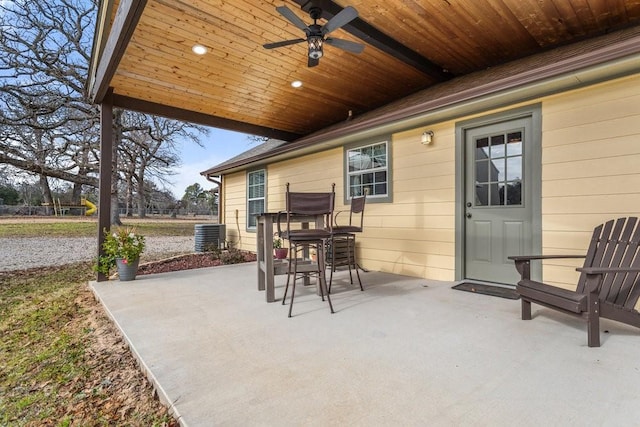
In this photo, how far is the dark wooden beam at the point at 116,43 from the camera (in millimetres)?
2920

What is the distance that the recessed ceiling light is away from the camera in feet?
13.1

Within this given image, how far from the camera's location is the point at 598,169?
303 centimetres

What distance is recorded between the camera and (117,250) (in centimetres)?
442

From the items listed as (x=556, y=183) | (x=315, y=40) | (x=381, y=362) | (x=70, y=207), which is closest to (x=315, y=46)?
(x=315, y=40)

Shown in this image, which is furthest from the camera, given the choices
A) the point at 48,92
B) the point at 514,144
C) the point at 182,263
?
the point at 48,92

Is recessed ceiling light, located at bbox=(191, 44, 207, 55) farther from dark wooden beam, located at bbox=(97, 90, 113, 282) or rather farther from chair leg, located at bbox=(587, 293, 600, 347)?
chair leg, located at bbox=(587, 293, 600, 347)

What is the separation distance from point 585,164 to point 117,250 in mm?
5835

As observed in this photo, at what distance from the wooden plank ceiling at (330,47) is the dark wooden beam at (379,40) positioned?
1 cm

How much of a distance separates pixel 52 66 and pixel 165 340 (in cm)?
1559

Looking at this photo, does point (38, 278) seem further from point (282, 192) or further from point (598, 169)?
point (598, 169)

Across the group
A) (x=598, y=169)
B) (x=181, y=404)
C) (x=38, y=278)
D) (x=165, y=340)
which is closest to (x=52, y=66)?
(x=38, y=278)

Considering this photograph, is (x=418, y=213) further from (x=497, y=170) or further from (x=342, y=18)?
(x=342, y=18)

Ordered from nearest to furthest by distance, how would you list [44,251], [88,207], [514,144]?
[514,144], [44,251], [88,207]

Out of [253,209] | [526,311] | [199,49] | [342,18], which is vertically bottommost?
[526,311]
